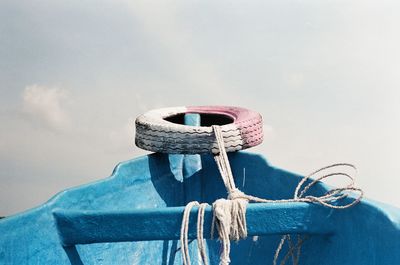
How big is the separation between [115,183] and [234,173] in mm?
1214

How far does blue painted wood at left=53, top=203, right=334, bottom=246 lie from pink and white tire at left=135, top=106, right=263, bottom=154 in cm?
157

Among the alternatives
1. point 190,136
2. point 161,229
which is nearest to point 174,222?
point 161,229

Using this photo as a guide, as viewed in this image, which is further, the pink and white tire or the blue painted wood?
the pink and white tire

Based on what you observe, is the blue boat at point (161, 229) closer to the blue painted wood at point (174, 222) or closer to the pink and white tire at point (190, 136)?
the blue painted wood at point (174, 222)

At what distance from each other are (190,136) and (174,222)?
1638 mm

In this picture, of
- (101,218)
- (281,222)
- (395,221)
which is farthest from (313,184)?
(101,218)

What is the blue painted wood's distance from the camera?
7.48ft

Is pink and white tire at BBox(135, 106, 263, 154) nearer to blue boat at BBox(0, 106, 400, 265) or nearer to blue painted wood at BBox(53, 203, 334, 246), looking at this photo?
blue boat at BBox(0, 106, 400, 265)

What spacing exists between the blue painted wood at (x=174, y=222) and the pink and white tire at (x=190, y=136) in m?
1.57

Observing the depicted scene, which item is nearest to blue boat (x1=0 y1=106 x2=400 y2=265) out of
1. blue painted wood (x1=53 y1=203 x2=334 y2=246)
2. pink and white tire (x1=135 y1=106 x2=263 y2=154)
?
blue painted wood (x1=53 y1=203 x2=334 y2=246)

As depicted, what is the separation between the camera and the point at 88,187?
310cm

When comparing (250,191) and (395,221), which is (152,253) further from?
(395,221)

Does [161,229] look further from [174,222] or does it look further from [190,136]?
[190,136]

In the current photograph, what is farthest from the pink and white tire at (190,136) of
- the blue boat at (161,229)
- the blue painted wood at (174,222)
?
the blue painted wood at (174,222)
